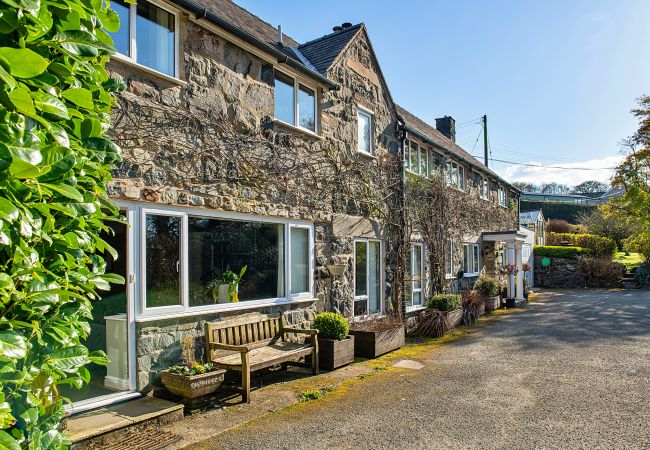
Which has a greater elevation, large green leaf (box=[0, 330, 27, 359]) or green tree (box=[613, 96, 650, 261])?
green tree (box=[613, 96, 650, 261])

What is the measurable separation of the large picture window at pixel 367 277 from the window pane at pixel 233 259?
267 cm

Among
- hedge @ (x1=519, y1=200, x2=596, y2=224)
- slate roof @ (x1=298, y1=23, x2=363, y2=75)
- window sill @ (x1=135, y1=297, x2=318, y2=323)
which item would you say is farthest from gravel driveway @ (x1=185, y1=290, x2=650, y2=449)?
hedge @ (x1=519, y1=200, x2=596, y2=224)

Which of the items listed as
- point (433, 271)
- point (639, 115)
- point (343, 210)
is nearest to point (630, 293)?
point (639, 115)

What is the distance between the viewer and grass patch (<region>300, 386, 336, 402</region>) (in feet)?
22.6

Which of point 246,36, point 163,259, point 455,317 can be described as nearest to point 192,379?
point 163,259

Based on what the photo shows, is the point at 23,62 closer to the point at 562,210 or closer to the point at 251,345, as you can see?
the point at 251,345

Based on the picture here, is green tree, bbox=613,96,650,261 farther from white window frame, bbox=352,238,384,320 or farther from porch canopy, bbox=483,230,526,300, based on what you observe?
white window frame, bbox=352,238,384,320

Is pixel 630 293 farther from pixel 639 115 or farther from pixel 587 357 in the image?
pixel 587 357

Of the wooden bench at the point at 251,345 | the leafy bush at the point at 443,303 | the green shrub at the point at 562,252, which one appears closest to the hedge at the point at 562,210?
the green shrub at the point at 562,252

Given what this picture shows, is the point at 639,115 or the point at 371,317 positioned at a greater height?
the point at 639,115

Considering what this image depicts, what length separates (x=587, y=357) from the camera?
370 inches

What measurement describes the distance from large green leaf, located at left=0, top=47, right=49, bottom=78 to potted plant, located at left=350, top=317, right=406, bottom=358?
8514 millimetres

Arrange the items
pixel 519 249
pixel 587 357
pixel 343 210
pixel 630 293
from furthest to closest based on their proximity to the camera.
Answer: pixel 630 293, pixel 519 249, pixel 343 210, pixel 587 357

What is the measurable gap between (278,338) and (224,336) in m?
1.39
